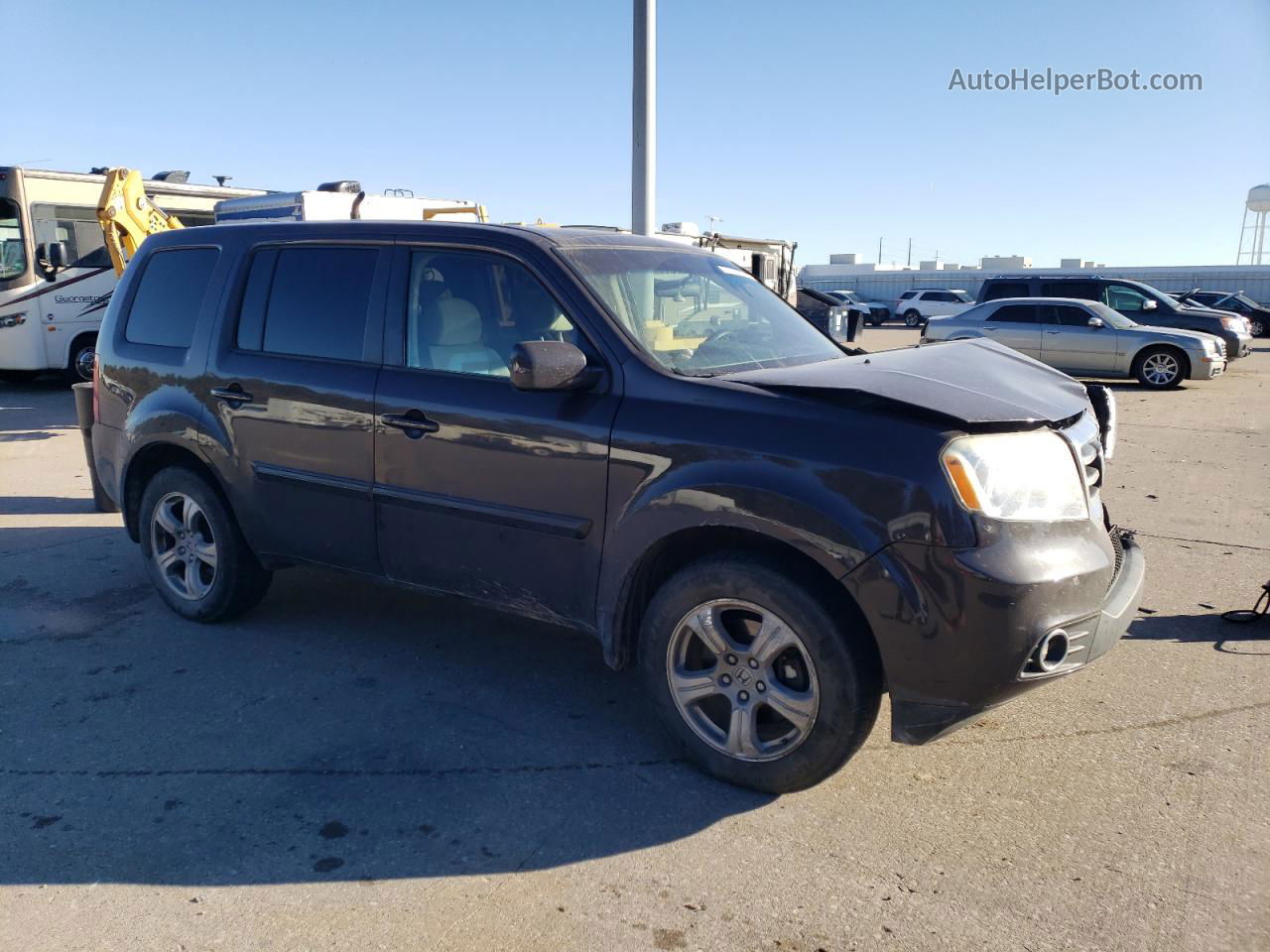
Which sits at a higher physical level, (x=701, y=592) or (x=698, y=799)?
(x=701, y=592)

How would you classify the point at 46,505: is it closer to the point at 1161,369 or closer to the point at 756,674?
the point at 756,674

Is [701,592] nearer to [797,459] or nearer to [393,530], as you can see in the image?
[797,459]

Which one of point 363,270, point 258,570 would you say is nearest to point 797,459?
point 363,270

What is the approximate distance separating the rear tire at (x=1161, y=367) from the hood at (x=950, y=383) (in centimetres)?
1495

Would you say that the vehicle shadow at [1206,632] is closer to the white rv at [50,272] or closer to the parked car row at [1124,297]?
the parked car row at [1124,297]

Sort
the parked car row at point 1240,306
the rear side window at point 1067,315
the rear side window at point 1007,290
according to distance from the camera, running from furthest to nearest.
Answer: the parked car row at point 1240,306
the rear side window at point 1007,290
the rear side window at point 1067,315

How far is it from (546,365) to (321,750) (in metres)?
1.67

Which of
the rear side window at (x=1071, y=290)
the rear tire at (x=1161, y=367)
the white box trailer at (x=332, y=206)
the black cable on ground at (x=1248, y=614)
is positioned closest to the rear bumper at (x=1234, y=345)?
the rear side window at (x=1071, y=290)

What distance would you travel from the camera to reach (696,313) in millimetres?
4211

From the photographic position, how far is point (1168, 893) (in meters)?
2.93

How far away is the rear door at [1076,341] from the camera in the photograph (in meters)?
17.6

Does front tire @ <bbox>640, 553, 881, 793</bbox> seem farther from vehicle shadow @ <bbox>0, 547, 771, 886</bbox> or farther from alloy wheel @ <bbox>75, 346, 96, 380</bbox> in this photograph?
alloy wheel @ <bbox>75, 346, 96, 380</bbox>

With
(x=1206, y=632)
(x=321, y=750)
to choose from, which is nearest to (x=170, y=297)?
(x=321, y=750)

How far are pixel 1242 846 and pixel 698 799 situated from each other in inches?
65.8
